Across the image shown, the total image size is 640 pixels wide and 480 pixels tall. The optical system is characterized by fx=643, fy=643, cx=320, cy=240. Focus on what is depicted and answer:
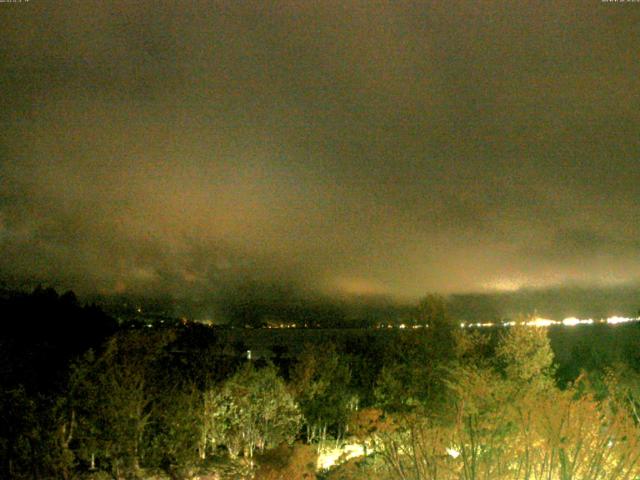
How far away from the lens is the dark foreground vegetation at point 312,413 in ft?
34.1

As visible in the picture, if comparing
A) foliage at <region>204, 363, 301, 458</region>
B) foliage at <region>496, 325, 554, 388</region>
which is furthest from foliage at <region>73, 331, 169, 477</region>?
foliage at <region>496, 325, 554, 388</region>

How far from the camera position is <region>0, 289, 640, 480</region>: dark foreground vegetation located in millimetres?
10406

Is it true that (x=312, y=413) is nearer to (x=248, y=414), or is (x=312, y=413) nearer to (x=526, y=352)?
(x=248, y=414)

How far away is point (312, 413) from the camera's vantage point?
21.2 m

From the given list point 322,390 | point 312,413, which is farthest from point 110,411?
point 322,390

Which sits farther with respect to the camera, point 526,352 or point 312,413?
point 526,352

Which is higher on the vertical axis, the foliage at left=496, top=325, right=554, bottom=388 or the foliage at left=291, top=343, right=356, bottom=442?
the foliage at left=496, top=325, right=554, bottom=388

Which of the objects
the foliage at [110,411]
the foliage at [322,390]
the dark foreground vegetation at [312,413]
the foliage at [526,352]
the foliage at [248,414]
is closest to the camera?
the dark foreground vegetation at [312,413]

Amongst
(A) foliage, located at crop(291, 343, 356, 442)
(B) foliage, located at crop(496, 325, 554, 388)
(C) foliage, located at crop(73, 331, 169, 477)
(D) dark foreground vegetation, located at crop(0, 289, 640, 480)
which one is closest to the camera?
(D) dark foreground vegetation, located at crop(0, 289, 640, 480)

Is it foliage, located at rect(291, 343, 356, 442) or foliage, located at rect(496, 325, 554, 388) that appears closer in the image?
foliage, located at rect(291, 343, 356, 442)

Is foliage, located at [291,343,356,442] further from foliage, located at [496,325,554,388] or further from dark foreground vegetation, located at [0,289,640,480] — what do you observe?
foliage, located at [496,325,554,388]

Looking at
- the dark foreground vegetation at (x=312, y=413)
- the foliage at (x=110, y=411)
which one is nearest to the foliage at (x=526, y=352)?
the dark foreground vegetation at (x=312, y=413)

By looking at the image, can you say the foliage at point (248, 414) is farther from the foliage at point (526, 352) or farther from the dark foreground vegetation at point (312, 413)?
the foliage at point (526, 352)

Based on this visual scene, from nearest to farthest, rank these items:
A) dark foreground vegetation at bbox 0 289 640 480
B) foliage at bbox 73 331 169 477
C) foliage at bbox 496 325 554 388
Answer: dark foreground vegetation at bbox 0 289 640 480 < foliage at bbox 73 331 169 477 < foliage at bbox 496 325 554 388
